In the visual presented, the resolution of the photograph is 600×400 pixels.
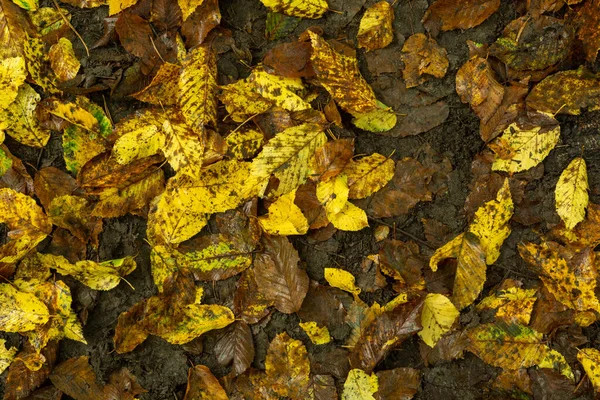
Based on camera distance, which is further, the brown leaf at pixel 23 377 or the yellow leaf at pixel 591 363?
the brown leaf at pixel 23 377

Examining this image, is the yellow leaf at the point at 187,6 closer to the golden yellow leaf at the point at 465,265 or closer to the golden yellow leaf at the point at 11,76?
the golden yellow leaf at the point at 11,76

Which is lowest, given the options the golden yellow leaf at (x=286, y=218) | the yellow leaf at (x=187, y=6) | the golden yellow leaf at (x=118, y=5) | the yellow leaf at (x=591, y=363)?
the yellow leaf at (x=591, y=363)

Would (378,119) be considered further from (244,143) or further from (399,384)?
(399,384)

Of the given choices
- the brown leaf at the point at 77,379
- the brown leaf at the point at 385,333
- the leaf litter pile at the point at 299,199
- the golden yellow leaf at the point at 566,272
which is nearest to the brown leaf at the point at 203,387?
the leaf litter pile at the point at 299,199

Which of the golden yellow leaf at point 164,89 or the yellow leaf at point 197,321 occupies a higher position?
the golden yellow leaf at point 164,89

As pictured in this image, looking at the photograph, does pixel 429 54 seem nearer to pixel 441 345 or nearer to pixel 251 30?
pixel 251 30

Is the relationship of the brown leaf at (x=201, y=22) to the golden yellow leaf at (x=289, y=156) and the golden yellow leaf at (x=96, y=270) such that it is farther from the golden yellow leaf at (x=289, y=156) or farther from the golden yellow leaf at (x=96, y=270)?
the golden yellow leaf at (x=96, y=270)
